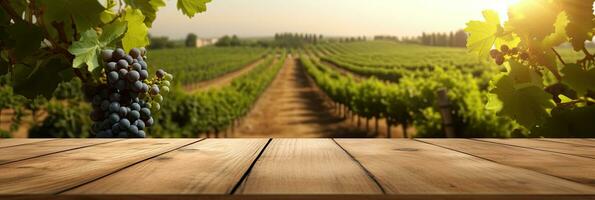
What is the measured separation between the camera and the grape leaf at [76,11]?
6.49 feet

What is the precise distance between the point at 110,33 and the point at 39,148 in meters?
0.51

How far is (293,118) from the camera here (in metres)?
28.2

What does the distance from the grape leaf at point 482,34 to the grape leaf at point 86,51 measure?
4.89 feet

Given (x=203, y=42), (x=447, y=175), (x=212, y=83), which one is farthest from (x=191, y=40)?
(x=447, y=175)

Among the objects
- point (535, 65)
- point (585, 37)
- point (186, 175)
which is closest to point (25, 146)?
point (186, 175)

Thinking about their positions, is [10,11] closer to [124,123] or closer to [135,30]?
[135,30]

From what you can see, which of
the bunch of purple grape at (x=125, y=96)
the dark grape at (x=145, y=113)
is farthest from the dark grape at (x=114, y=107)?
the dark grape at (x=145, y=113)

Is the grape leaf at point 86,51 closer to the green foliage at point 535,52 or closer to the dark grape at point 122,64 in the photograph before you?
the dark grape at point 122,64

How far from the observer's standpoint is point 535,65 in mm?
2414

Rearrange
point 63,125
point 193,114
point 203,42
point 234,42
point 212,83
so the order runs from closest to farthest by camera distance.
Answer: point 63,125 → point 193,114 → point 212,83 → point 234,42 → point 203,42

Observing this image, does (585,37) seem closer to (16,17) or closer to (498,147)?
(498,147)

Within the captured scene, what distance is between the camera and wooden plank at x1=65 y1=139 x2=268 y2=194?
3.40ft

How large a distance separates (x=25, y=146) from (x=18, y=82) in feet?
1.52

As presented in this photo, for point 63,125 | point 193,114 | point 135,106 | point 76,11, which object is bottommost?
point 193,114
